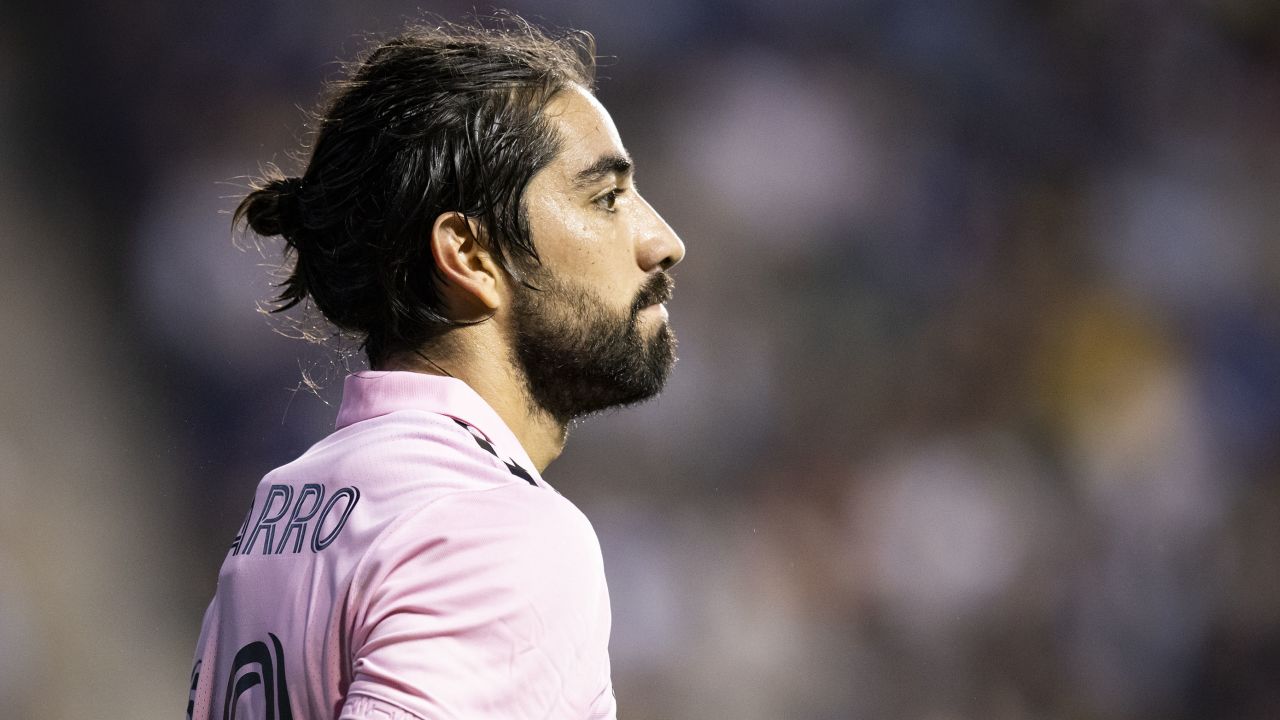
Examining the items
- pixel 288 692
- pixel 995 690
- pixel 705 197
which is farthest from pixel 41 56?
pixel 995 690

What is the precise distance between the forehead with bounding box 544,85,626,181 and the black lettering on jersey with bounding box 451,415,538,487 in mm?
334

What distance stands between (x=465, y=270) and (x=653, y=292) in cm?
22

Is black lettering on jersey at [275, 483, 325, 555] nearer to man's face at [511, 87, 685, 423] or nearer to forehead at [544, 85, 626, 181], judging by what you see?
man's face at [511, 87, 685, 423]

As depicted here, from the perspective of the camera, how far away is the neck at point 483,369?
1208 millimetres

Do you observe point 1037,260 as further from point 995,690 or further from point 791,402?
point 995,690

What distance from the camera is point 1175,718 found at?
3408 millimetres

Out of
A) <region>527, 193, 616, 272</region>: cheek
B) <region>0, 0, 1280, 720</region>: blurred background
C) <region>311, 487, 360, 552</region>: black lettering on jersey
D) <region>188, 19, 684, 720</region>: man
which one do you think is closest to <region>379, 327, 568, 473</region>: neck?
<region>188, 19, 684, 720</region>: man

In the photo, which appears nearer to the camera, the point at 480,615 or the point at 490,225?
the point at 480,615

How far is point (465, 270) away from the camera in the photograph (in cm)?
123

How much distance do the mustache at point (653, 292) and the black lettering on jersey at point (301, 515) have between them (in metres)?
0.42

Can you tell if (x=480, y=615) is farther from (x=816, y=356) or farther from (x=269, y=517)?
(x=816, y=356)

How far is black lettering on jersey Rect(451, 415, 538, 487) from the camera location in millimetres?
1005

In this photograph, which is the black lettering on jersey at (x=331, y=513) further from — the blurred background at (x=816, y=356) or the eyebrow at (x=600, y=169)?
the blurred background at (x=816, y=356)

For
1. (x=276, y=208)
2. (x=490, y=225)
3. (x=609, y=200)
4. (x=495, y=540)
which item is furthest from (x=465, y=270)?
(x=495, y=540)
